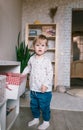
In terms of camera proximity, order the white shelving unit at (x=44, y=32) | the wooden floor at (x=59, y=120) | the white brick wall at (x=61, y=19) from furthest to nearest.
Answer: the white brick wall at (x=61, y=19)
the white shelving unit at (x=44, y=32)
the wooden floor at (x=59, y=120)

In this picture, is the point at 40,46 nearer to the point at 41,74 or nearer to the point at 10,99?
the point at 41,74

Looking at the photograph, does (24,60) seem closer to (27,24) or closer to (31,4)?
(27,24)

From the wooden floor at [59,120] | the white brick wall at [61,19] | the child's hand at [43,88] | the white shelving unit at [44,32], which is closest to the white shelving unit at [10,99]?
the wooden floor at [59,120]

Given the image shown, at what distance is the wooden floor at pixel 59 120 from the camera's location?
194 cm

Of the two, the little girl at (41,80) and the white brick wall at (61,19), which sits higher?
the white brick wall at (61,19)

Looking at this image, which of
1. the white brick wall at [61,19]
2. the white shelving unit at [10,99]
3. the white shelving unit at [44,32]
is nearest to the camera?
the white shelving unit at [10,99]

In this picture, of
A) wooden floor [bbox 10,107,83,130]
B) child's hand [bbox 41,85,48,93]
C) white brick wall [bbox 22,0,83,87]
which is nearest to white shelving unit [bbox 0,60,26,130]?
wooden floor [bbox 10,107,83,130]

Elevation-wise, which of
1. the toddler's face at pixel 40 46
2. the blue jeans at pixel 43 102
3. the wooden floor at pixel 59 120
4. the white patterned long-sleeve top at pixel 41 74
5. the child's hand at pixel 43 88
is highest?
the toddler's face at pixel 40 46

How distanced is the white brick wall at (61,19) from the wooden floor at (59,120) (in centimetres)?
239

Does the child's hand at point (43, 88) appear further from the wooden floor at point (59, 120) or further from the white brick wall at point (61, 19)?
the white brick wall at point (61, 19)

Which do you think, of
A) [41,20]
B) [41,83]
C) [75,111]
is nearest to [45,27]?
[41,20]

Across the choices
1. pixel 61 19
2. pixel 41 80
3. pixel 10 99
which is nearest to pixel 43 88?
pixel 41 80

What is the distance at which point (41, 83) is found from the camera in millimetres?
2004

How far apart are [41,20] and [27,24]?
1.48 feet
